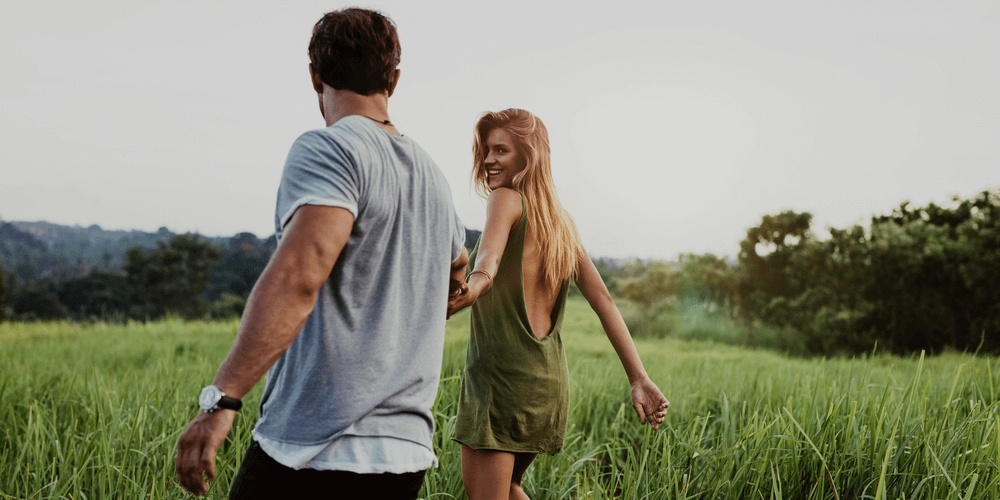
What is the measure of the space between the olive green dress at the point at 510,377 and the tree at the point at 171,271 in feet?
138

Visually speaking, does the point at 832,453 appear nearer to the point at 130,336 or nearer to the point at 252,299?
the point at 252,299

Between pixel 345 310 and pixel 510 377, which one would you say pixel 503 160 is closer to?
pixel 510 377

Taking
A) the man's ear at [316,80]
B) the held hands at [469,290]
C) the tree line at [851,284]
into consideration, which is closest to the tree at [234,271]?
the tree line at [851,284]

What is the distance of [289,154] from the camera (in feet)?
5.18

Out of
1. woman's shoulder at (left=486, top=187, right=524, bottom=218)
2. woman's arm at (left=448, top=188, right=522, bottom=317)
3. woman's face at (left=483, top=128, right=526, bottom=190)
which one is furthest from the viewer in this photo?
woman's face at (left=483, top=128, right=526, bottom=190)

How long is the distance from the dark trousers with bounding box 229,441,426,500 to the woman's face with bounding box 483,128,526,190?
49.4 inches

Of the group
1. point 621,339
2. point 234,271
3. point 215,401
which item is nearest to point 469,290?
point 621,339

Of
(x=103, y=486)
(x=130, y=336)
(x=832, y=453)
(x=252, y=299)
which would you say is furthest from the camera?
(x=130, y=336)

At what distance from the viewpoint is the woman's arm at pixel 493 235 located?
239 centimetres

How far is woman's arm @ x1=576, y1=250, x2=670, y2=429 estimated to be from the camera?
278cm

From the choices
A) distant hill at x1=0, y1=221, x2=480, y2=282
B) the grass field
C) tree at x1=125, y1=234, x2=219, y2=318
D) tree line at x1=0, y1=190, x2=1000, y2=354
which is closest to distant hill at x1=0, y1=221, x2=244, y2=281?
distant hill at x1=0, y1=221, x2=480, y2=282

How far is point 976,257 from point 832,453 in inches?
605

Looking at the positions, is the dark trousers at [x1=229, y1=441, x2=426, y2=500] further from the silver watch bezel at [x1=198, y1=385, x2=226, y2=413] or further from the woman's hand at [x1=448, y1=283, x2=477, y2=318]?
the woman's hand at [x1=448, y1=283, x2=477, y2=318]

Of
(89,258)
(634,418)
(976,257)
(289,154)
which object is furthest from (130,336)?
(89,258)
